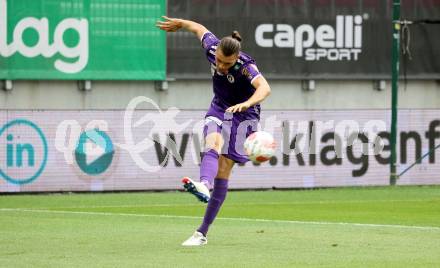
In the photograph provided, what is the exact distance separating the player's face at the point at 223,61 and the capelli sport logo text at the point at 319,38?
628 inches

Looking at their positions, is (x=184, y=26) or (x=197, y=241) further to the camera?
(x=184, y=26)

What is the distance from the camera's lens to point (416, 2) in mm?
31203

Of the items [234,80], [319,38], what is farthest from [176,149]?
[234,80]

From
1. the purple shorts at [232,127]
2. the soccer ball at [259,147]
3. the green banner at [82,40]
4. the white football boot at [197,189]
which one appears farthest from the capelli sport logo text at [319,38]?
the white football boot at [197,189]

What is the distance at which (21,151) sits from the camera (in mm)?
25453

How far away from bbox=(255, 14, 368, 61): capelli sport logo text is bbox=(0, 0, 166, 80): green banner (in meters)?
2.67

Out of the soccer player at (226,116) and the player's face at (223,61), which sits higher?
the player's face at (223,61)

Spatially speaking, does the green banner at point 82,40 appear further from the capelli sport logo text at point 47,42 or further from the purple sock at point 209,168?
the purple sock at point 209,168

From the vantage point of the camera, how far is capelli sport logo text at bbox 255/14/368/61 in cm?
2988

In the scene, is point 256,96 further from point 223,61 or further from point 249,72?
point 223,61

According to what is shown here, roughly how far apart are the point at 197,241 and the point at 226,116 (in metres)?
1.41

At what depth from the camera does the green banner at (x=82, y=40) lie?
89.4 ft

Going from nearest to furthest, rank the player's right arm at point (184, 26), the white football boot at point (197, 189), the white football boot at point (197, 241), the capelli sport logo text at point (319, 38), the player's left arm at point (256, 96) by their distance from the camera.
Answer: the white football boot at point (197, 189) → the player's left arm at point (256, 96) → the white football boot at point (197, 241) → the player's right arm at point (184, 26) → the capelli sport logo text at point (319, 38)

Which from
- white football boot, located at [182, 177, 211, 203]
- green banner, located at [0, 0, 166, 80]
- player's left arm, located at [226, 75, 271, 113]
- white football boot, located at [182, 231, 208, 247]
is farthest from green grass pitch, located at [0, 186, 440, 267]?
green banner, located at [0, 0, 166, 80]
